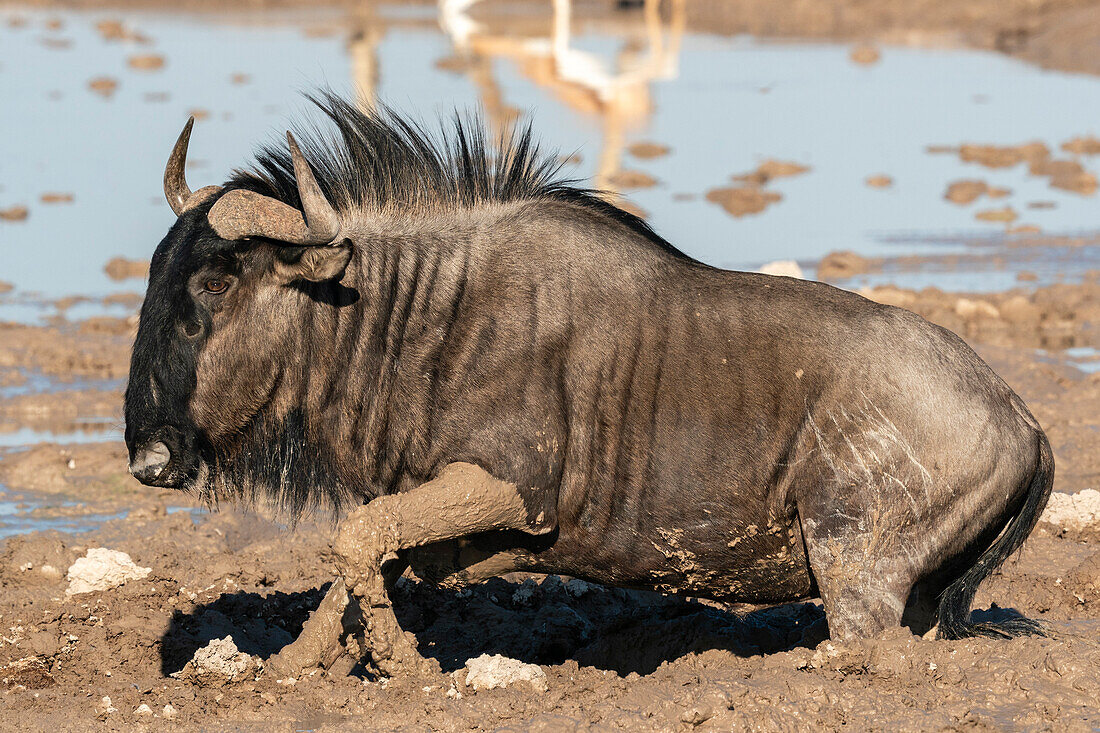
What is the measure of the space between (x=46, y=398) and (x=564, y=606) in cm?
511

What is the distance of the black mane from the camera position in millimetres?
5414

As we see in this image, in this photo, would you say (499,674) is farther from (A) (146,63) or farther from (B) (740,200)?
(A) (146,63)

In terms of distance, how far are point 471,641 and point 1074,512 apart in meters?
3.25

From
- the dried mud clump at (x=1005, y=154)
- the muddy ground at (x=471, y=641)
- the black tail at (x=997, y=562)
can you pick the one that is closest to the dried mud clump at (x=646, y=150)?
the dried mud clump at (x=1005, y=154)

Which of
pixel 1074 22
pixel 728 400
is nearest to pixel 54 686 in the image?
pixel 728 400

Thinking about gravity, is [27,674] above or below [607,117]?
above

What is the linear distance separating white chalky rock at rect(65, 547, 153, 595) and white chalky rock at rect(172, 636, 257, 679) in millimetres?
1401

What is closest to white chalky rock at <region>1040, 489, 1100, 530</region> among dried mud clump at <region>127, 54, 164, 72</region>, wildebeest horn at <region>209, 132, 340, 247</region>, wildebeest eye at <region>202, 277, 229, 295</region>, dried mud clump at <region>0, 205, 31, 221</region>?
wildebeest horn at <region>209, 132, 340, 247</region>

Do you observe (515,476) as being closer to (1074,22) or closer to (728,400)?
(728,400)

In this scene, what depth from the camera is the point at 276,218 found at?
4.89 metres

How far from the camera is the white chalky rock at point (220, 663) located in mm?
5336

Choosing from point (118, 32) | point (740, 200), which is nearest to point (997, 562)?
point (740, 200)

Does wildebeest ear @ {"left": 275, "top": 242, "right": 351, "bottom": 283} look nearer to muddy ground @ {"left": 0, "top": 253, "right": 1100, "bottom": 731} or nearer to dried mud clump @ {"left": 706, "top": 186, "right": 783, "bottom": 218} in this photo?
muddy ground @ {"left": 0, "top": 253, "right": 1100, "bottom": 731}

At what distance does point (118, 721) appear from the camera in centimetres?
506
